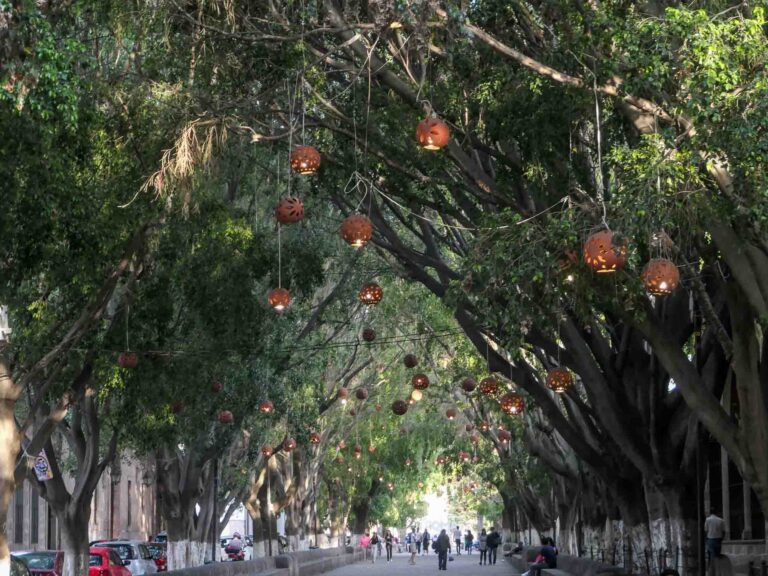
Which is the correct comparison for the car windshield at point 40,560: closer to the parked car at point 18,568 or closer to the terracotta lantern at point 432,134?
the parked car at point 18,568

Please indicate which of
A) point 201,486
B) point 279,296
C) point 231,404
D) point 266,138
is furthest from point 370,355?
point 266,138

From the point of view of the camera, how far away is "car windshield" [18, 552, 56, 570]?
947 inches

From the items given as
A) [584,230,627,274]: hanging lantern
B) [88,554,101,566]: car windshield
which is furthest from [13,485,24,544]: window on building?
Answer: [584,230,627,274]: hanging lantern

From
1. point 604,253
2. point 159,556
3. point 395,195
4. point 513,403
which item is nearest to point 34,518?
point 159,556

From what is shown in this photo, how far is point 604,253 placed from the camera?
37.2 ft

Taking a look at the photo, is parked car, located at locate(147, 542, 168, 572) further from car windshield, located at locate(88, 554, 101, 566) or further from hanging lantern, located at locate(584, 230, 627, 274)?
hanging lantern, located at locate(584, 230, 627, 274)

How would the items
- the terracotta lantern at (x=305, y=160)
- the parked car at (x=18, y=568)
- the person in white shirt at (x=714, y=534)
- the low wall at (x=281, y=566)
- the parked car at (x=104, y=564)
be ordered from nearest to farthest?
1. the terracotta lantern at (x=305, y=160)
2. the parked car at (x=18, y=568)
3. the person in white shirt at (x=714, y=534)
4. the low wall at (x=281, y=566)
5. the parked car at (x=104, y=564)

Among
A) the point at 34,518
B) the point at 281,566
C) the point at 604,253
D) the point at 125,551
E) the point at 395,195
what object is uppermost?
the point at 395,195

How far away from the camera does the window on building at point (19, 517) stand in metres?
44.5

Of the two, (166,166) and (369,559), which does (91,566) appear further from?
(369,559)

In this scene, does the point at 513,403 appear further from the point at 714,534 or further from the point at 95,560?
the point at 95,560

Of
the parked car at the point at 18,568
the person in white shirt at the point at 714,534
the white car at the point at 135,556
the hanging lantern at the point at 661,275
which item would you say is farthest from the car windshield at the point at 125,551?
the hanging lantern at the point at 661,275

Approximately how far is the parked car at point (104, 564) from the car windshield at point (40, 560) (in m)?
1.02

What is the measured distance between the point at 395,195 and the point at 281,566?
18.2m
